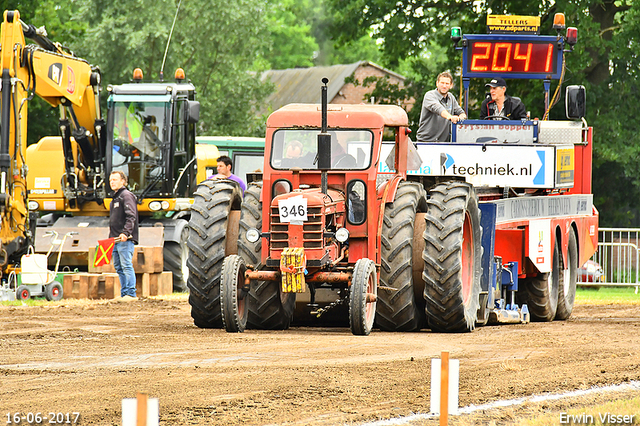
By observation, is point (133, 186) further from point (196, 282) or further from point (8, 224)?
point (196, 282)

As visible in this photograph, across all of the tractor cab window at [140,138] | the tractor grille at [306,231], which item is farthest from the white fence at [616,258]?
the tractor grille at [306,231]

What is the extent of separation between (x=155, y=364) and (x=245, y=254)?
8.54 ft

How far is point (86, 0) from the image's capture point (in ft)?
123

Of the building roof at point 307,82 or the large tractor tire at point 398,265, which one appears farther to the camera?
the building roof at point 307,82

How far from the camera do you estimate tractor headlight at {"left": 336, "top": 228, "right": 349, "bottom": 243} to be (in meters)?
10.7

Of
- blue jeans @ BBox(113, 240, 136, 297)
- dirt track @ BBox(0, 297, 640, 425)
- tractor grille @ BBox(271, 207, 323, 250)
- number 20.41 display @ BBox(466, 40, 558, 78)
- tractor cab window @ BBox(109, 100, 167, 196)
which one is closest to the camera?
dirt track @ BBox(0, 297, 640, 425)

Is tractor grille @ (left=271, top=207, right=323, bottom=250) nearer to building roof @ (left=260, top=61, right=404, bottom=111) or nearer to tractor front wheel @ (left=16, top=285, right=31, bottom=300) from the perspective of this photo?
tractor front wheel @ (left=16, top=285, right=31, bottom=300)

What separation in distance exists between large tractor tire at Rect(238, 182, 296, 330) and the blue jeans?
542cm

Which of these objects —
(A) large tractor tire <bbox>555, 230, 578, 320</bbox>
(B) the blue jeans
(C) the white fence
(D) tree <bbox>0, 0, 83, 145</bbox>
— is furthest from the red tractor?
(D) tree <bbox>0, 0, 83, 145</bbox>

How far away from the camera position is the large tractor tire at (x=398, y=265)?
36.4 feet

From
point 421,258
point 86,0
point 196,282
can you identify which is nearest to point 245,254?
point 196,282

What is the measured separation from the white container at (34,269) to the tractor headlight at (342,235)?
23.6 feet

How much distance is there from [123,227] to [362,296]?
23.0 feet

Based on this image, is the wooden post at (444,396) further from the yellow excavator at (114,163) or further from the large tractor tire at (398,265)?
the yellow excavator at (114,163)
